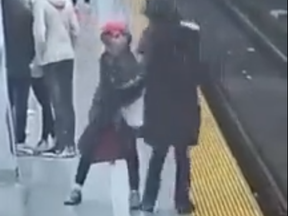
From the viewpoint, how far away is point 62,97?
155cm

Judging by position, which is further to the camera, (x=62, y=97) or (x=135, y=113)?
(x=62, y=97)

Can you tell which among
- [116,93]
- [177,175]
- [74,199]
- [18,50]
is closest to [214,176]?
[177,175]

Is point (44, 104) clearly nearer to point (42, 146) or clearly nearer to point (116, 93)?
point (42, 146)

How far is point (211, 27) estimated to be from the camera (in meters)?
1.18

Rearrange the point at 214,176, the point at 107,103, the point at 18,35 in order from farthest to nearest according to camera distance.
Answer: the point at 18,35 → the point at 107,103 → the point at 214,176

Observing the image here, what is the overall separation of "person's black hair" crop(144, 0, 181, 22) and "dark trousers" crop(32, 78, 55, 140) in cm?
32

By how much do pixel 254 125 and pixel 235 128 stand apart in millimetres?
68

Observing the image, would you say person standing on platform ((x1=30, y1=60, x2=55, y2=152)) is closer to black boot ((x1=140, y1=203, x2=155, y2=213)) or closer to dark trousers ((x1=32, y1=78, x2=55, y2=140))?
dark trousers ((x1=32, y1=78, x2=55, y2=140))

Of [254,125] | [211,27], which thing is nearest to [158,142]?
[211,27]

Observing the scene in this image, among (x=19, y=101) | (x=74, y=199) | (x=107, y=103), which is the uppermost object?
(x=107, y=103)

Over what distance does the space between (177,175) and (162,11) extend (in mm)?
292

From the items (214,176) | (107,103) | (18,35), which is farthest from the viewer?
(18,35)

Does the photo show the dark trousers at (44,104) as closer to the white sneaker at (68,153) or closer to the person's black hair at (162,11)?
the white sneaker at (68,153)

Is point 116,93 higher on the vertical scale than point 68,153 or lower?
higher
